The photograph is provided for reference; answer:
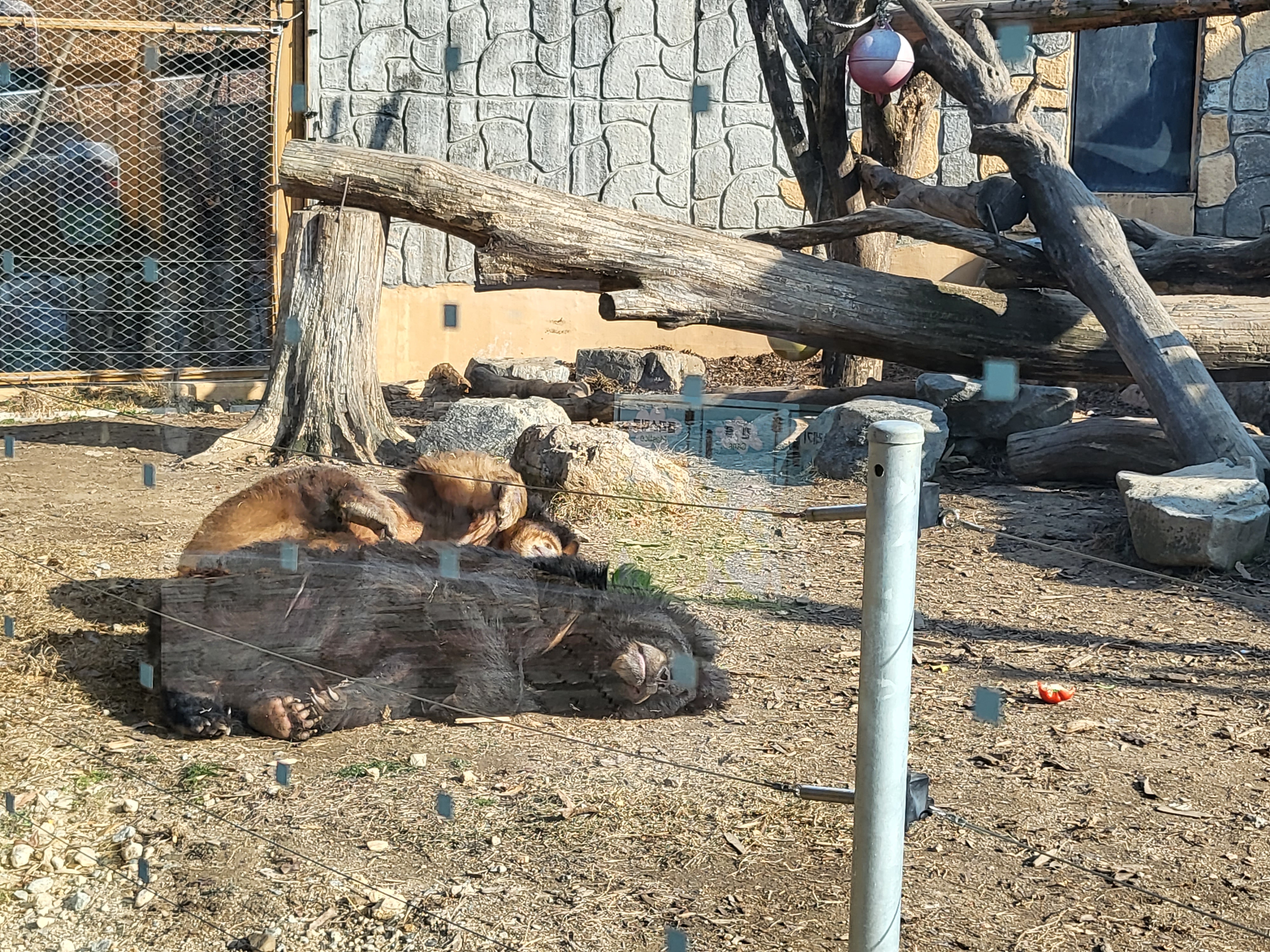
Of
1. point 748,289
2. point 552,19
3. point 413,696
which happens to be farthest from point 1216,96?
point 413,696

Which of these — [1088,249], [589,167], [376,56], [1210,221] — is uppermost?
[376,56]

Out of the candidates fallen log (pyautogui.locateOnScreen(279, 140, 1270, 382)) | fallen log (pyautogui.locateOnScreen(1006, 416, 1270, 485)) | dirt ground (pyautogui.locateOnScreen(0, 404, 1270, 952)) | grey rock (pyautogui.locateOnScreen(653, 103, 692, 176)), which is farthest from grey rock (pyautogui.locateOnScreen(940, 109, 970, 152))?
Result: dirt ground (pyautogui.locateOnScreen(0, 404, 1270, 952))

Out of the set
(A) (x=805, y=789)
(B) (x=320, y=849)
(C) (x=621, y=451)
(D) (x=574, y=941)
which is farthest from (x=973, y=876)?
(C) (x=621, y=451)

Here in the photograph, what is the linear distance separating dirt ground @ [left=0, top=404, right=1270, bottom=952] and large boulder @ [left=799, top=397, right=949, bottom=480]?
5.39 ft

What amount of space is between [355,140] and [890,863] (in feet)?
26.6

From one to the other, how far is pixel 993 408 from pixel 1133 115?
15.2ft

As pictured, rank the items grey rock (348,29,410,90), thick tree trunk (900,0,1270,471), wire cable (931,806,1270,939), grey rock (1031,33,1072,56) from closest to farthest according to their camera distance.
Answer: wire cable (931,806,1270,939) → thick tree trunk (900,0,1270,471) → grey rock (348,29,410,90) → grey rock (1031,33,1072,56)

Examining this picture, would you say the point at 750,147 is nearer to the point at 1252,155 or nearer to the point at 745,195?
the point at 745,195

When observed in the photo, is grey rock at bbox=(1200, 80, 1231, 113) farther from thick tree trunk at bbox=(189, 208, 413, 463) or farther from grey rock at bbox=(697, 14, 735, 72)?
thick tree trunk at bbox=(189, 208, 413, 463)

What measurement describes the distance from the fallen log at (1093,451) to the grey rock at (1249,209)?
4.70 m

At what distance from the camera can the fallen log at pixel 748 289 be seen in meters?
6.37

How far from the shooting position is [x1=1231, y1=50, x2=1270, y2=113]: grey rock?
33.5 feet

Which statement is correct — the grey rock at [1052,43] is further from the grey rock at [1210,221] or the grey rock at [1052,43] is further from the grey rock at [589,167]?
the grey rock at [589,167]

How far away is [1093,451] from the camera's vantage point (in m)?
6.34
